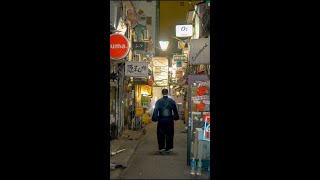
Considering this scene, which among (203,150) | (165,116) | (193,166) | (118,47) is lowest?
(193,166)

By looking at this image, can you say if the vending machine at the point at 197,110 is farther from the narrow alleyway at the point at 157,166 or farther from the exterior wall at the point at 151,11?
the exterior wall at the point at 151,11

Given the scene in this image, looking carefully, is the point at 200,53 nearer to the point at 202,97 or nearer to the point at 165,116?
the point at 202,97

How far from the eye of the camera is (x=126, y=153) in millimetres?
12242

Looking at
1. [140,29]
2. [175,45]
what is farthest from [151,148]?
[175,45]

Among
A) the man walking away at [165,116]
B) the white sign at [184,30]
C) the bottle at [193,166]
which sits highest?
the white sign at [184,30]

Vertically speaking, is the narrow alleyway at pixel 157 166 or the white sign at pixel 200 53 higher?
the white sign at pixel 200 53

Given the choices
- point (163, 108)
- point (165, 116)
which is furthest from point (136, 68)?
point (165, 116)

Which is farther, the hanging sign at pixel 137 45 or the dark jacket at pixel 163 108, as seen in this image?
the hanging sign at pixel 137 45

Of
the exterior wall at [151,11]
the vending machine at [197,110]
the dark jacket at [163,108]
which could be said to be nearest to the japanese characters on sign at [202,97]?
the vending machine at [197,110]

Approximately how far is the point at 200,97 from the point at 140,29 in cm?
2136

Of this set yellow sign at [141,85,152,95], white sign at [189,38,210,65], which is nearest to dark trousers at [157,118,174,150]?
white sign at [189,38,210,65]
